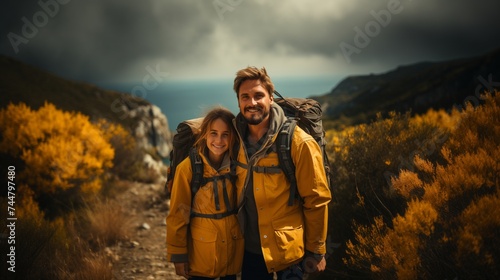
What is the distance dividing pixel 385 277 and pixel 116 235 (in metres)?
4.24

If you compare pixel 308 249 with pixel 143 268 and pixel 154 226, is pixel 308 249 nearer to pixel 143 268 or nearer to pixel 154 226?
pixel 143 268

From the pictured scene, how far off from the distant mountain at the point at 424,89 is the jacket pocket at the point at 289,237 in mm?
2856

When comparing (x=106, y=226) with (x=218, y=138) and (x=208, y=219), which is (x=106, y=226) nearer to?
(x=208, y=219)

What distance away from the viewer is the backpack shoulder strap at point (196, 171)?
7.26ft

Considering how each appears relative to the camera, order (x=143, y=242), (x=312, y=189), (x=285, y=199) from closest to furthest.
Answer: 1. (x=312, y=189)
2. (x=285, y=199)
3. (x=143, y=242)

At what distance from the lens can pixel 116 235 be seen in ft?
15.1

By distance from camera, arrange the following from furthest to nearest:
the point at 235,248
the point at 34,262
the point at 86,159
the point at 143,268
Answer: the point at 86,159 → the point at 143,268 → the point at 34,262 → the point at 235,248

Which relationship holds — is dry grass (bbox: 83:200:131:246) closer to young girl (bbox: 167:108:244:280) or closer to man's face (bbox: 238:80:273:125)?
young girl (bbox: 167:108:244:280)

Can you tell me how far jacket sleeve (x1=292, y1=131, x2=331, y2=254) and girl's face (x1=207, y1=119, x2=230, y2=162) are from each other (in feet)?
1.97

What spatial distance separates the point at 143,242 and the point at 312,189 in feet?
12.9

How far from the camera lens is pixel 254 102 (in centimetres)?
216

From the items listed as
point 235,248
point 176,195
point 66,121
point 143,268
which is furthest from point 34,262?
point 66,121

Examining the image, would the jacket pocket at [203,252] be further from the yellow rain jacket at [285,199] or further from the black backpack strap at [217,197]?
the yellow rain jacket at [285,199]

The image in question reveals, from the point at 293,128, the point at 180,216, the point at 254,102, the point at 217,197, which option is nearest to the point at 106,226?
the point at 180,216
